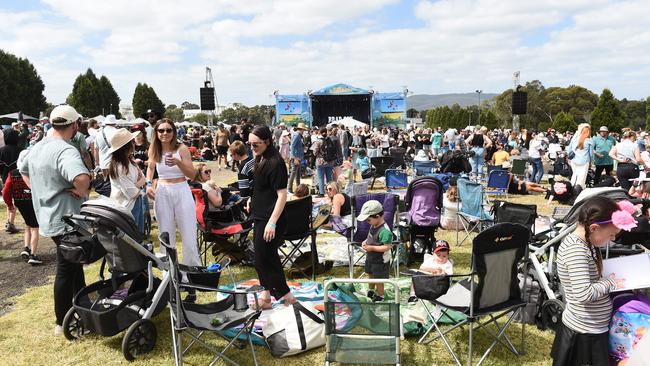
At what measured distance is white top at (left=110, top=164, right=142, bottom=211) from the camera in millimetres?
4562

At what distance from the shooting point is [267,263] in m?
3.79

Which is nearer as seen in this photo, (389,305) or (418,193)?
(389,305)

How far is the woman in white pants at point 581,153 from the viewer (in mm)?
9148

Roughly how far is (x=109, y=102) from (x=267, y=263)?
7420 centimetres

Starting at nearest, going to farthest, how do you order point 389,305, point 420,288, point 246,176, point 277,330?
point 389,305
point 420,288
point 277,330
point 246,176

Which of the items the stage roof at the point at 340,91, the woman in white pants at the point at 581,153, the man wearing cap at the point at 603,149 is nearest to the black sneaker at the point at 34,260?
the woman in white pants at the point at 581,153

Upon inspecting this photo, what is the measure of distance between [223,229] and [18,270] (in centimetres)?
259

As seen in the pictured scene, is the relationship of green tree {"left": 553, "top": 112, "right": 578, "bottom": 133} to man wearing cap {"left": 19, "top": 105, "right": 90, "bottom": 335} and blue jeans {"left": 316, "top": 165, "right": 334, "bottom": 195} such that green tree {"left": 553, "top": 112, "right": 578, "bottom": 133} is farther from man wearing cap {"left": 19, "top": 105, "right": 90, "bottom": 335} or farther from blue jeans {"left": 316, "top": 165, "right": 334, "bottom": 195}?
man wearing cap {"left": 19, "top": 105, "right": 90, "bottom": 335}

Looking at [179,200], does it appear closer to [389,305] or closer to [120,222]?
[120,222]

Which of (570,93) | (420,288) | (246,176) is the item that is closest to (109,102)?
(570,93)

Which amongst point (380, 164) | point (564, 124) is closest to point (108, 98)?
point (564, 124)

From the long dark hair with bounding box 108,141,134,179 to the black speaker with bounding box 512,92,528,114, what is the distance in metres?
22.6

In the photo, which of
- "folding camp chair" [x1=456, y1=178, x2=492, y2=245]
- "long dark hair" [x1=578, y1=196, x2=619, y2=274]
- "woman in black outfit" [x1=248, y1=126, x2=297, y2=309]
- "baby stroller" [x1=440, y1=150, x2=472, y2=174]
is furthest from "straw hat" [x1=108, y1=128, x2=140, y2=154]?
"baby stroller" [x1=440, y1=150, x2=472, y2=174]

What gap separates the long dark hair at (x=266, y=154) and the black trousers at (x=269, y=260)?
43 cm
